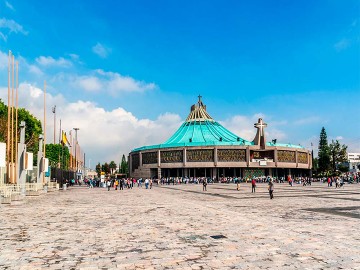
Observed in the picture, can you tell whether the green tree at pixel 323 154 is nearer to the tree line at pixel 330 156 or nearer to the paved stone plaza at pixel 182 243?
the tree line at pixel 330 156

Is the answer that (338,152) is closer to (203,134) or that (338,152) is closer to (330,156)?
(330,156)

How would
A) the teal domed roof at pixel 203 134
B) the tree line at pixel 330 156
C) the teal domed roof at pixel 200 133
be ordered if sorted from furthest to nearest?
1. the tree line at pixel 330 156
2. the teal domed roof at pixel 200 133
3. the teal domed roof at pixel 203 134

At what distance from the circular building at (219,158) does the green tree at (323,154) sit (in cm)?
955

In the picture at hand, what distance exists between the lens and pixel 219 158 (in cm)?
8131

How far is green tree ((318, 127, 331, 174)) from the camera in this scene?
99231mm

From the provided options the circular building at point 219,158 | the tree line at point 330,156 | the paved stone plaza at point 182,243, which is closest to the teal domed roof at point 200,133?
the circular building at point 219,158

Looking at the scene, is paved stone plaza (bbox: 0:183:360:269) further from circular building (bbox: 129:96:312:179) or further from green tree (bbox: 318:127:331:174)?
green tree (bbox: 318:127:331:174)

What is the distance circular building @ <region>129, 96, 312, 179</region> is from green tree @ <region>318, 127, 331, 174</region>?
9551 millimetres

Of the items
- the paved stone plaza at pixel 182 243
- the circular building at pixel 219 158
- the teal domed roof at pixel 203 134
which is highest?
the teal domed roof at pixel 203 134

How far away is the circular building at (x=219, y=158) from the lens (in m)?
81.6

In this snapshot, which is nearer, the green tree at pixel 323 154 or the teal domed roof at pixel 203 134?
the teal domed roof at pixel 203 134

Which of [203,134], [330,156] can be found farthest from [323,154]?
[203,134]

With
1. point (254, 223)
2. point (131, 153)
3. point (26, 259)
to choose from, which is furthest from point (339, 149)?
point (26, 259)

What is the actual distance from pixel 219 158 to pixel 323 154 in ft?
129
